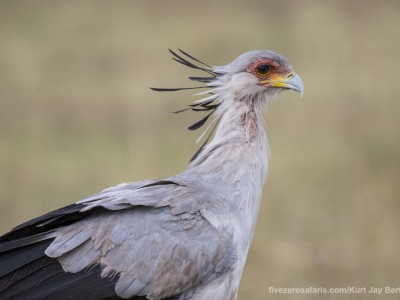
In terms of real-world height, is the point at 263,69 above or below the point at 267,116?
above

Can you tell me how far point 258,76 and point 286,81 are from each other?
0.54ft

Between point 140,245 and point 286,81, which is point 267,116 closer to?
point 286,81

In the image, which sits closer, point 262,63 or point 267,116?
point 262,63

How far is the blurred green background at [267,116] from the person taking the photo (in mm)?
7605

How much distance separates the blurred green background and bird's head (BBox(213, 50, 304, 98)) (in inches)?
10.8

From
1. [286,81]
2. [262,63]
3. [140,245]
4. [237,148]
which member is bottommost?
[140,245]

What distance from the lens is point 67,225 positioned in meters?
4.99

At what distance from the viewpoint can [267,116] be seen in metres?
6.59

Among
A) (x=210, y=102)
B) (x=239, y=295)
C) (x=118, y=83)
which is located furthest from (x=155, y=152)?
(x=210, y=102)

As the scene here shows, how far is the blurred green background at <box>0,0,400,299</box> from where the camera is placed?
299 inches

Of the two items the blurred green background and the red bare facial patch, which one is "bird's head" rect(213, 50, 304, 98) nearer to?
the red bare facial patch

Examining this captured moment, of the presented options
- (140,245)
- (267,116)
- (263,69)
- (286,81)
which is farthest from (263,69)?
(140,245)

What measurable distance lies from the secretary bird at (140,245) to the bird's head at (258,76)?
0.56 metres

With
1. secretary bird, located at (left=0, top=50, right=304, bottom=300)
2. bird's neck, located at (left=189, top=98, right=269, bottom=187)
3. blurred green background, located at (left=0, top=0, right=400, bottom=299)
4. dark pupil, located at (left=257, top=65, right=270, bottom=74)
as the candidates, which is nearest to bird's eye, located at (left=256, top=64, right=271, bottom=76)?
dark pupil, located at (left=257, top=65, right=270, bottom=74)
